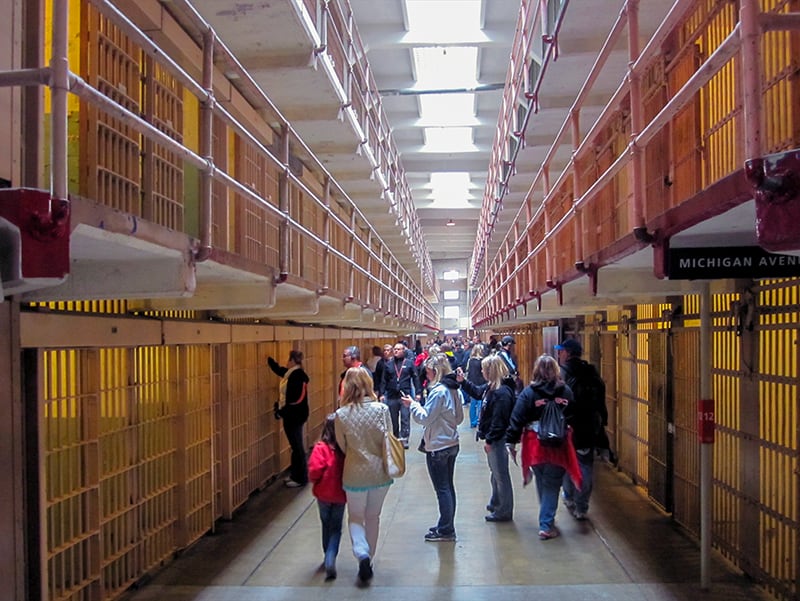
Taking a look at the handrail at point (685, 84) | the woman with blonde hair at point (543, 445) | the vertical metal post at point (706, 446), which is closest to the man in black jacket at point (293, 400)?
the woman with blonde hair at point (543, 445)

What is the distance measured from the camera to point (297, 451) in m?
8.96

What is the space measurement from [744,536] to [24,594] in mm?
4787

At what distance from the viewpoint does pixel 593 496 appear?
816cm

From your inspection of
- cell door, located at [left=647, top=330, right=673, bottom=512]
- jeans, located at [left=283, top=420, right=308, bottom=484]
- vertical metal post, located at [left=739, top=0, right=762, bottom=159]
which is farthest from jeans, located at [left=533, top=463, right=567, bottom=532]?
vertical metal post, located at [left=739, top=0, right=762, bottom=159]

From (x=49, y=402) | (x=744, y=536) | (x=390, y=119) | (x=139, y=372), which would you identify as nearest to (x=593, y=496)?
(x=744, y=536)

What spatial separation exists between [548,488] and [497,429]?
0.73 m

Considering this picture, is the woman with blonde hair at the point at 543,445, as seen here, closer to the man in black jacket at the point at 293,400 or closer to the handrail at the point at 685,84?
the handrail at the point at 685,84

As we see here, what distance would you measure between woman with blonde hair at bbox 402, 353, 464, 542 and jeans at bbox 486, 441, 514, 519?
596mm

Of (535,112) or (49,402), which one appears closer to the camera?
(49,402)

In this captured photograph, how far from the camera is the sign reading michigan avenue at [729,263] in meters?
3.77

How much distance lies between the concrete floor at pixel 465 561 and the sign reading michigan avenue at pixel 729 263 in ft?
8.19

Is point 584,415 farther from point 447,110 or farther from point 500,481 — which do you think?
point 447,110

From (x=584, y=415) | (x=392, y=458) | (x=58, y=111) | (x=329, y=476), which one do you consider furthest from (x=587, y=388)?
(x=58, y=111)

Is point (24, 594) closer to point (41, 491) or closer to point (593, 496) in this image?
point (41, 491)
